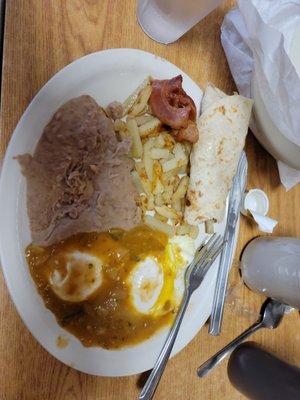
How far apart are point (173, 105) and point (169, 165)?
0.50 ft

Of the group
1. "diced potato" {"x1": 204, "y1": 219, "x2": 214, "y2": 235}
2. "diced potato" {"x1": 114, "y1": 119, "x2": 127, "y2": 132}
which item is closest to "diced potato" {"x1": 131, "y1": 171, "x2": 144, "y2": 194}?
"diced potato" {"x1": 114, "y1": 119, "x2": 127, "y2": 132}

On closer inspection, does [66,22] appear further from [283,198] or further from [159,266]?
[283,198]

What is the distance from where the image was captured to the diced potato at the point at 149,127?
1172mm

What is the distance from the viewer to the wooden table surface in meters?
1.05

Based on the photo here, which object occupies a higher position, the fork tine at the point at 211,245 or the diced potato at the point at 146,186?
the diced potato at the point at 146,186

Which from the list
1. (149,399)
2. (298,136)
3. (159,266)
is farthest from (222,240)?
(149,399)

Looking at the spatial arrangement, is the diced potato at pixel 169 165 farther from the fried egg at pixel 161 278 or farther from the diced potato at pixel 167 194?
the fried egg at pixel 161 278

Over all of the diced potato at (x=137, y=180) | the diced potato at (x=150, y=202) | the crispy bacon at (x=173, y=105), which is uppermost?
the crispy bacon at (x=173, y=105)

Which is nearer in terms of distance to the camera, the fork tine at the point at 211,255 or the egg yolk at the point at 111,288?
the egg yolk at the point at 111,288

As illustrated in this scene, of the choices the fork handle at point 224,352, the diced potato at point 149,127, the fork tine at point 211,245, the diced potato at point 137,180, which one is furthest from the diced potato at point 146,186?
the fork handle at point 224,352

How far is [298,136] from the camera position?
112 centimetres

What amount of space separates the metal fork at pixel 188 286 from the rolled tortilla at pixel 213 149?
0.08m

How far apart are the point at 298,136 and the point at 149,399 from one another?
2.36 feet

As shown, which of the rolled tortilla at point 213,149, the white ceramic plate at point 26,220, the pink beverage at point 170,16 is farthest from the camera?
the rolled tortilla at point 213,149
